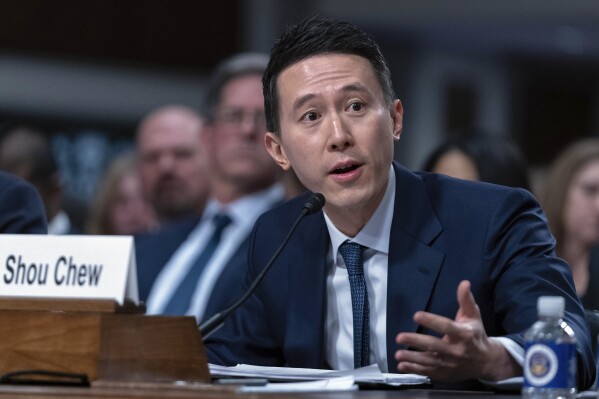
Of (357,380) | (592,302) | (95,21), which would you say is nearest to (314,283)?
(357,380)

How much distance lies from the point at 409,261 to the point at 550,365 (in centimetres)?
67

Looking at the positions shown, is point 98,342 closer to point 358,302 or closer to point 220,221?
point 358,302

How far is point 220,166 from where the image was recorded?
183 inches

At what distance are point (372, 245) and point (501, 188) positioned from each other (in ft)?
1.00

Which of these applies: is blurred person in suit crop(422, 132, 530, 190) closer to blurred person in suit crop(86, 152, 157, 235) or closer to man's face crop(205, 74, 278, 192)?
man's face crop(205, 74, 278, 192)

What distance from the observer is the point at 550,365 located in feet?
5.87

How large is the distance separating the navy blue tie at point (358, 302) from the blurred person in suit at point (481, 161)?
1.27m

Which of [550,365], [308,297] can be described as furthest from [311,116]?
[550,365]

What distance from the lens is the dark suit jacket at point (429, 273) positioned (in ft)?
7.55

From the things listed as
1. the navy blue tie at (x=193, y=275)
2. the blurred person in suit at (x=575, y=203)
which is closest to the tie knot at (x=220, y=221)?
the navy blue tie at (x=193, y=275)

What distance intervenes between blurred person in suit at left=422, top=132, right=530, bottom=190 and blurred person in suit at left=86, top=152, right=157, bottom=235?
2.53m

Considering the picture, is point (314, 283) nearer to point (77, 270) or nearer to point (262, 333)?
point (262, 333)

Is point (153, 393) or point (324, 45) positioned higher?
point (324, 45)

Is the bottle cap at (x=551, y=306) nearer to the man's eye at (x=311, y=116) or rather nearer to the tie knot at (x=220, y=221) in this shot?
the man's eye at (x=311, y=116)
